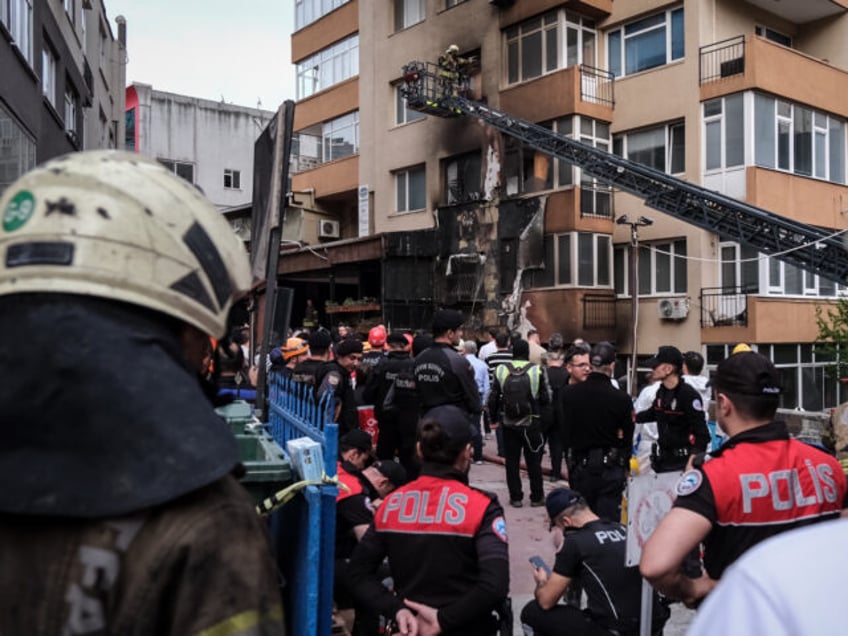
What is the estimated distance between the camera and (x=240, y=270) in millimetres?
1315

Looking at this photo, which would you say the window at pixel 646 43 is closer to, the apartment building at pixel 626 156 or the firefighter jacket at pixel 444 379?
the apartment building at pixel 626 156

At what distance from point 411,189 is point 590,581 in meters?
21.8

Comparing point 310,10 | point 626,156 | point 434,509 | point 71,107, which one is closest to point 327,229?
point 310,10

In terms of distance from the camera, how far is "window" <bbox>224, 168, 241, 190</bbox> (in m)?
41.5

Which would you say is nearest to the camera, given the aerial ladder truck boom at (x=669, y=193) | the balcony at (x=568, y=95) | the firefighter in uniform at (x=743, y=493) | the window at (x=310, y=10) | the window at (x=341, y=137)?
the firefighter in uniform at (x=743, y=493)

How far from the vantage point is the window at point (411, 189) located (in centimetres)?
2445

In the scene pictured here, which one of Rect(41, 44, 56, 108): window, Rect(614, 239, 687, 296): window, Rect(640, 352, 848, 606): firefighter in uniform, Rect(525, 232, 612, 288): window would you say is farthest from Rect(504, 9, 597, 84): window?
Rect(640, 352, 848, 606): firefighter in uniform

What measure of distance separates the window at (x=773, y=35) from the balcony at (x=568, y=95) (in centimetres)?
394

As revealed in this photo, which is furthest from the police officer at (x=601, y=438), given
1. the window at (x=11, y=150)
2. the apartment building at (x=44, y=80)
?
the apartment building at (x=44, y=80)

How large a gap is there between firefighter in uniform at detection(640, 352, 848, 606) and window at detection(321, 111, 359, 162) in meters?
25.5

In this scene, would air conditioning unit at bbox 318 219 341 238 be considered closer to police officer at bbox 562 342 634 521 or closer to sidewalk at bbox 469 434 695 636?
sidewalk at bbox 469 434 695 636

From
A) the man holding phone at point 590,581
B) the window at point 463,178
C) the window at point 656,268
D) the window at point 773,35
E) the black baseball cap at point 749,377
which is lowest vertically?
the man holding phone at point 590,581

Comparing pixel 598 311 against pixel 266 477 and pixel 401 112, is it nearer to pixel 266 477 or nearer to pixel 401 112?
pixel 401 112

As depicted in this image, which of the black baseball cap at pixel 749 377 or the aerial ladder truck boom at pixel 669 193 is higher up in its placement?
the aerial ladder truck boom at pixel 669 193
